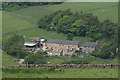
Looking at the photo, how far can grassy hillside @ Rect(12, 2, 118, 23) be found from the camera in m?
75.0

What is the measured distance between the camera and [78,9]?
80.9 metres

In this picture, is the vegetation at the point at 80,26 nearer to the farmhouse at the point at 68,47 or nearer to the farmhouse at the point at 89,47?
the farmhouse at the point at 89,47

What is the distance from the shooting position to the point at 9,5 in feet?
272

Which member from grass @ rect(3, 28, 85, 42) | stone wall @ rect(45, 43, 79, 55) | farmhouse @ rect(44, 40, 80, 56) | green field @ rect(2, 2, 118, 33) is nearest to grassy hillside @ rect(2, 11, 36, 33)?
green field @ rect(2, 2, 118, 33)

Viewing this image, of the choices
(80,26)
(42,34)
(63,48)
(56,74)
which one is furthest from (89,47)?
(56,74)

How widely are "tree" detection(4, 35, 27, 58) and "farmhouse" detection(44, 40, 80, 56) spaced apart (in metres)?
5.06

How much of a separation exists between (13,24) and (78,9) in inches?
679

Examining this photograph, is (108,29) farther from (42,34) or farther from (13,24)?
(13,24)

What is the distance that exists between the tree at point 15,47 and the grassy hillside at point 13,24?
7.79 meters

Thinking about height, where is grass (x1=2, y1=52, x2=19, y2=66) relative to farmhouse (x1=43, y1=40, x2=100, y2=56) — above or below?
below

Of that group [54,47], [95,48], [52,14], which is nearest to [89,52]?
[95,48]

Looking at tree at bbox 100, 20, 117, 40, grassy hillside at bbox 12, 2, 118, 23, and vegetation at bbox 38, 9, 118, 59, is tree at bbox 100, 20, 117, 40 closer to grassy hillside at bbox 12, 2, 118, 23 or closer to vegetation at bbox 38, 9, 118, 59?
vegetation at bbox 38, 9, 118, 59

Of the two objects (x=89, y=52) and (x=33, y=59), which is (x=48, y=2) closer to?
(x=89, y=52)

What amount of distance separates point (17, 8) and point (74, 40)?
68.3 ft
